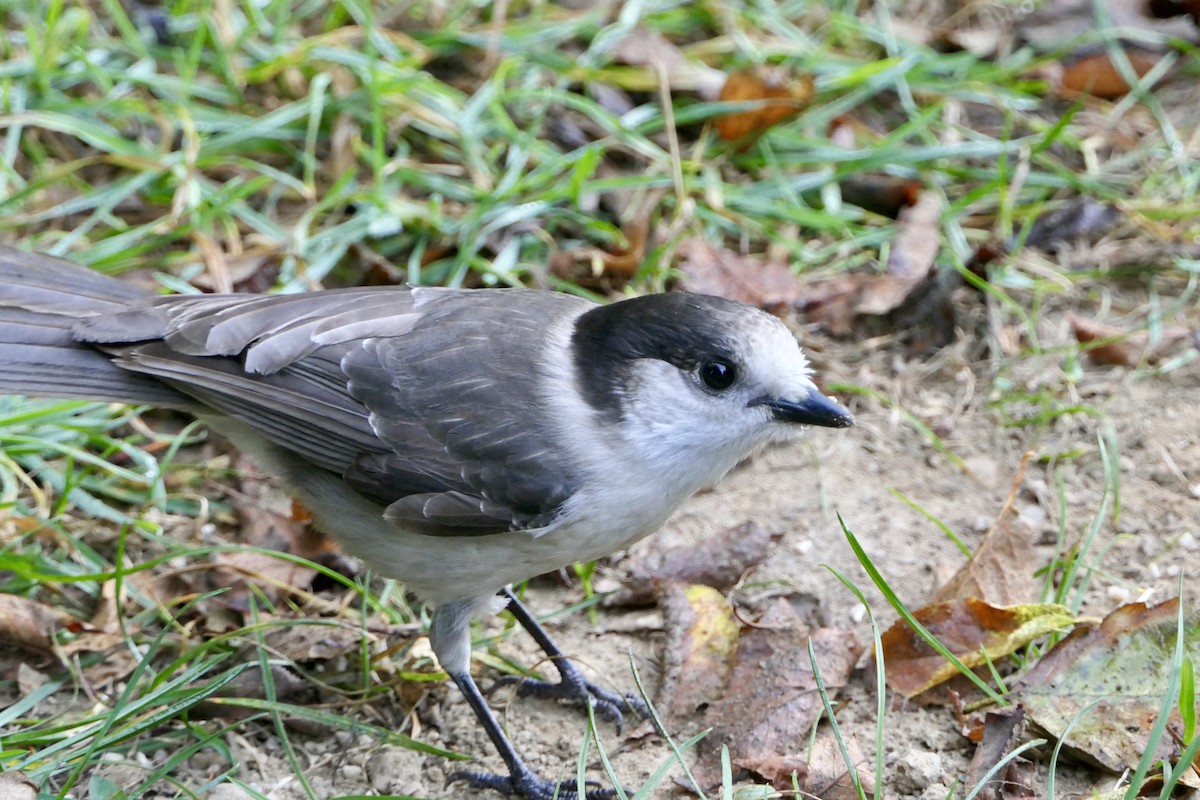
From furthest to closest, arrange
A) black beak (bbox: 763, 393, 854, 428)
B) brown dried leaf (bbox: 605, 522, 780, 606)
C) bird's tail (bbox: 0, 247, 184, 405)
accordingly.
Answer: brown dried leaf (bbox: 605, 522, 780, 606) < bird's tail (bbox: 0, 247, 184, 405) < black beak (bbox: 763, 393, 854, 428)

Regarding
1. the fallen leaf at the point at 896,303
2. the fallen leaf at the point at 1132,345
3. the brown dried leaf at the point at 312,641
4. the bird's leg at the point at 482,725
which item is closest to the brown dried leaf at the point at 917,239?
the fallen leaf at the point at 896,303

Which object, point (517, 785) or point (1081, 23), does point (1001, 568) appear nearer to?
point (517, 785)

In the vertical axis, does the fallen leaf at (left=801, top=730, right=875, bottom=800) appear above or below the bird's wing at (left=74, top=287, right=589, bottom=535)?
below

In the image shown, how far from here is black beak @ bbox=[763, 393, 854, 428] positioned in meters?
3.44

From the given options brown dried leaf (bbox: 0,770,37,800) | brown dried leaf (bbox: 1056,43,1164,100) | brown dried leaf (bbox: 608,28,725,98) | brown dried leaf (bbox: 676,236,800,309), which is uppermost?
brown dried leaf (bbox: 608,28,725,98)

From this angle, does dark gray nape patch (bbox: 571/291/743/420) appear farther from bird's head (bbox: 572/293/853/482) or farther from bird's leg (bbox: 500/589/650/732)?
bird's leg (bbox: 500/589/650/732)

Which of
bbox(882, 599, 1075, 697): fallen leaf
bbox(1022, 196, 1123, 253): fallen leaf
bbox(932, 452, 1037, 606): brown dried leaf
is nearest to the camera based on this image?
bbox(882, 599, 1075, 697): fallen leaf

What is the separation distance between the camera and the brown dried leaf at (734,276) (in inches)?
203

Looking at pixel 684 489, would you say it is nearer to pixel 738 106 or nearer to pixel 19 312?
pixel 19 312

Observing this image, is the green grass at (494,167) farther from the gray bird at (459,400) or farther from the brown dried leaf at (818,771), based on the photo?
the brown dried leaf at (818,771)


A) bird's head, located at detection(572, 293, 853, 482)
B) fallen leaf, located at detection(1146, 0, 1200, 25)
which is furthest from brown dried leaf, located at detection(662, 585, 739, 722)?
fallen leaf, located at detection(1146, 0, 1200, 25)

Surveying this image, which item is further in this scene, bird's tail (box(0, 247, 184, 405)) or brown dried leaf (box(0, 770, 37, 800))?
bird's tail (box(0, 247, 184, 405))

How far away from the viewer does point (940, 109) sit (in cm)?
589

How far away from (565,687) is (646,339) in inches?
44.4
